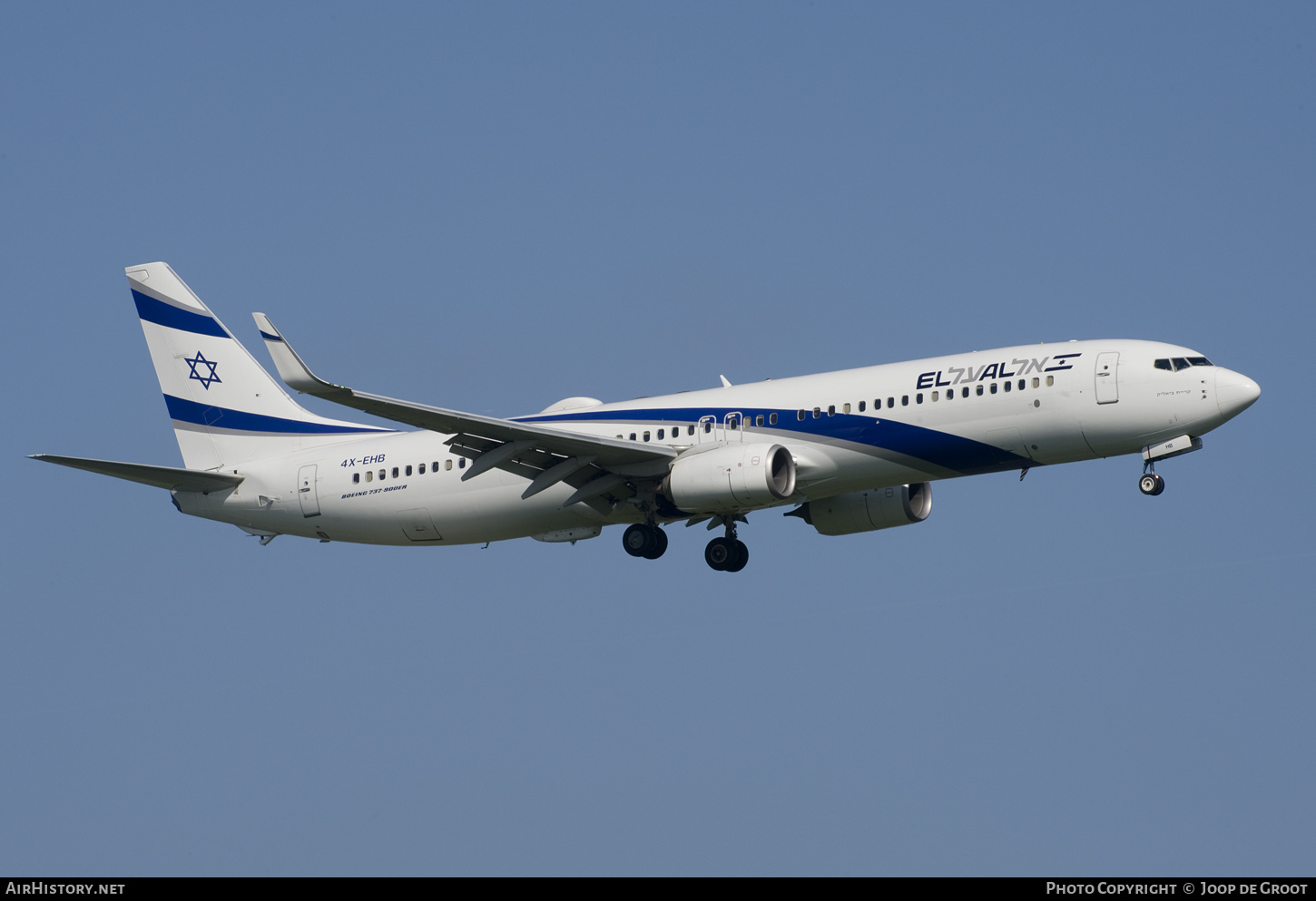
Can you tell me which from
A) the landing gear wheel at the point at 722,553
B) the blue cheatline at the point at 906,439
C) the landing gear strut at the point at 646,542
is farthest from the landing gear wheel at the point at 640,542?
the blue cheatline at the point at 906,439

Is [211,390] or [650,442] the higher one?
[211,390]

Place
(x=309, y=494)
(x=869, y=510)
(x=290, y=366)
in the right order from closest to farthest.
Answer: (x=290, y=366)
(x=869, y=510)
(x=309, y=494)

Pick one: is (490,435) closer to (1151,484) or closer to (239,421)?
(239,421)

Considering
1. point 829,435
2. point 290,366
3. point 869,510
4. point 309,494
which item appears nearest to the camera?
point 290,366

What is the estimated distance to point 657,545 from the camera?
4425 centimetres

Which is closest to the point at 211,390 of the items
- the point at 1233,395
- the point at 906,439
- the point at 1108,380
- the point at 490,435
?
the point at 490,435

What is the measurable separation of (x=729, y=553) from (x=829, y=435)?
5541 mm

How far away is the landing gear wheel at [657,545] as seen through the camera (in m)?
44.2

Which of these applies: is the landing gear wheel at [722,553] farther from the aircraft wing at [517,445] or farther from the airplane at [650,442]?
the aircraft wing at [517,445]

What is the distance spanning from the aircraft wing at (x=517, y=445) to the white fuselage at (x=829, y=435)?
106 centimetres

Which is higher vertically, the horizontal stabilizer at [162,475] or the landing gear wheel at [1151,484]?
the horizontal stabilizer at [162,475]

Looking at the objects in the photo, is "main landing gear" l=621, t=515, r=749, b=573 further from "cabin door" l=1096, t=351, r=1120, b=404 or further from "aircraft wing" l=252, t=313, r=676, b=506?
"cabin door" l=1096, t=351, r=1120, b=404
